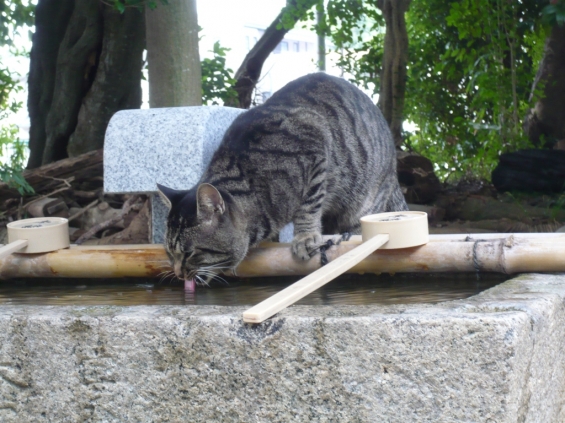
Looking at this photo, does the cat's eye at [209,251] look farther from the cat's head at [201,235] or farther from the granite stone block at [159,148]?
the granite stone block at [159,148]

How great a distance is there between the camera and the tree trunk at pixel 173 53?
13.9 feet

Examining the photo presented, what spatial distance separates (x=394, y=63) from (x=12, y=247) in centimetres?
468

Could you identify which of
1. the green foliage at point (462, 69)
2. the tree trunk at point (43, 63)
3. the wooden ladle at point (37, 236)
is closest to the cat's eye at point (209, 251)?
the wooden ladle at point (37, 236)

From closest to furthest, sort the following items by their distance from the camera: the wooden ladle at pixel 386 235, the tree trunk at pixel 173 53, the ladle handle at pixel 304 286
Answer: the ladle handle at pixel 304 286 < the wooden ladle at pixel 386 235 < the tree trunk at pixel 173 53

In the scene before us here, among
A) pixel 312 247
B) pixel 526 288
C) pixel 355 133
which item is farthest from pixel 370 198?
pixel 526 288

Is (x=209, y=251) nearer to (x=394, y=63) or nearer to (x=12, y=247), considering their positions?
(x=12, y=247)

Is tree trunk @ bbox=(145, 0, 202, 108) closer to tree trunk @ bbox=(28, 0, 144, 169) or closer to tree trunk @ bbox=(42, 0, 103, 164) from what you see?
tree trunk @ bbox=(28, 0, 144, 169)

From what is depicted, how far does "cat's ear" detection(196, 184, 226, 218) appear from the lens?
274cm

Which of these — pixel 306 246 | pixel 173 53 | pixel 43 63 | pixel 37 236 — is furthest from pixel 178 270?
pixel 43 63

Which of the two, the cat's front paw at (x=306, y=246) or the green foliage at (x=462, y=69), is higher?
the green foliage at (x=462, y=69)

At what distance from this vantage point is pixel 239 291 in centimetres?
286

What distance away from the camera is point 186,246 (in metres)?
2.89

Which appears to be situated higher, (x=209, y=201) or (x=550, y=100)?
(x=550, y=100)

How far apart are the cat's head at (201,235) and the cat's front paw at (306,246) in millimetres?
232
